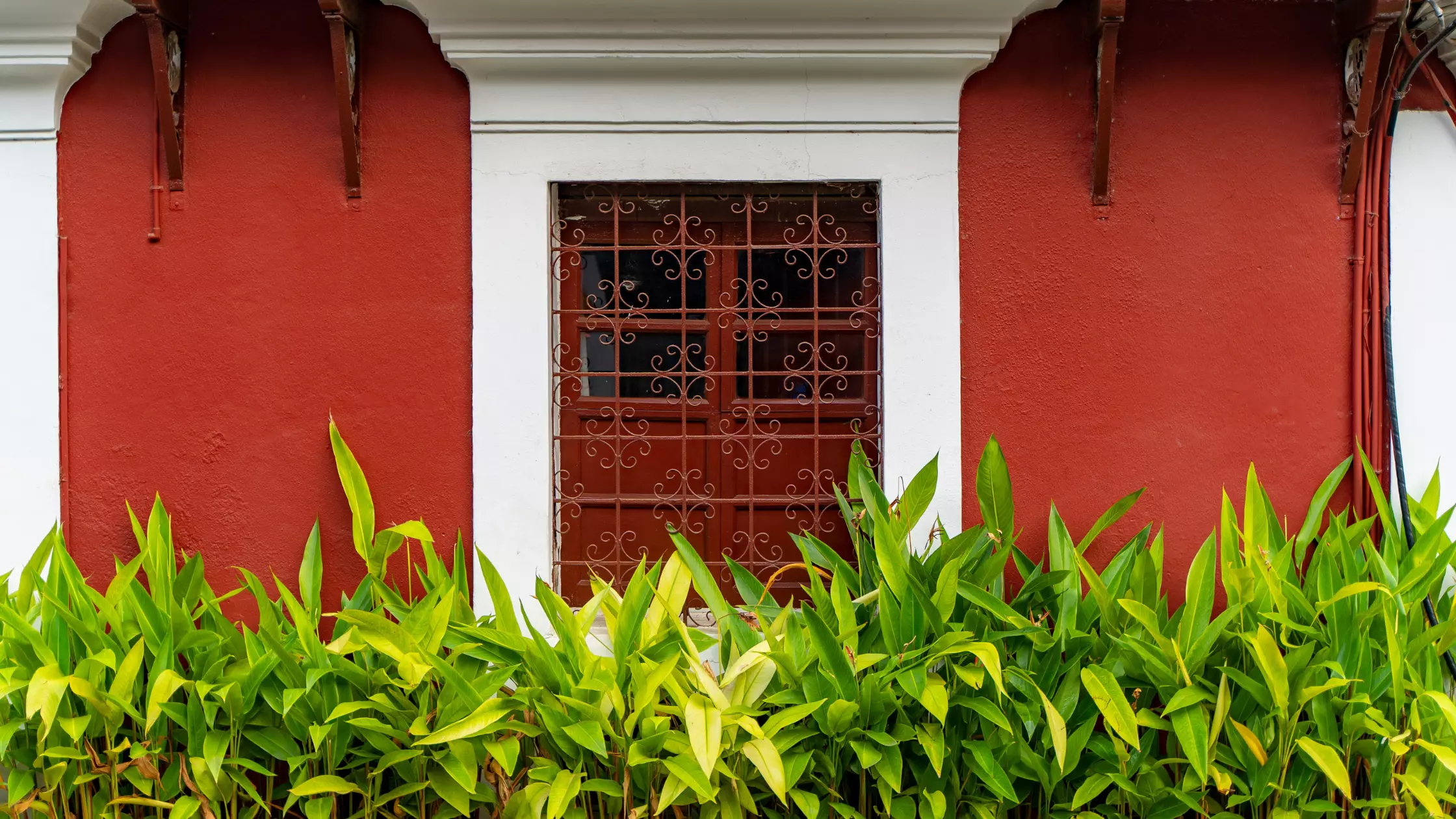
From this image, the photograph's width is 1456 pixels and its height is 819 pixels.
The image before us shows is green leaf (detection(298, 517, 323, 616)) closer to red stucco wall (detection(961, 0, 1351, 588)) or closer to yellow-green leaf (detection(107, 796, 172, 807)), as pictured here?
yellow-green leaf (detection(107, 796, 172, 807))

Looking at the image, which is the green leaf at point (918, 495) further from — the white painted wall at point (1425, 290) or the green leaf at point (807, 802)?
the white painted wall at point (1425, 290)

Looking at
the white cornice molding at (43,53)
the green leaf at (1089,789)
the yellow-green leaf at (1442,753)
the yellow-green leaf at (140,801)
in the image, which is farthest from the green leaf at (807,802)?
the white cornice molding at (43,53)

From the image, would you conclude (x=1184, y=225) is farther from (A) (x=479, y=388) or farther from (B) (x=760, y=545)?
A: (A) (x=479, y=388)

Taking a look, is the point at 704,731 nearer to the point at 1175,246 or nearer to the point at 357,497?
the point at 357,497

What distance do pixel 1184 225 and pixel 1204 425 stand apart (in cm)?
55

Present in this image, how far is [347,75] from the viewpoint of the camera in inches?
109

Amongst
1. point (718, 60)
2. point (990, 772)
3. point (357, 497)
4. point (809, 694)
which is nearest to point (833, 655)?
point (809, 694)

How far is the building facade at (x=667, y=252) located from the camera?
2.82 metres

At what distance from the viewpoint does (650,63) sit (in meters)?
2.79

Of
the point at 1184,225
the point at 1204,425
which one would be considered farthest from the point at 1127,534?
the point at 1184,225

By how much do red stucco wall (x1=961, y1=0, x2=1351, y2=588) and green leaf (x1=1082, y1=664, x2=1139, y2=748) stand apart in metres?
0.61

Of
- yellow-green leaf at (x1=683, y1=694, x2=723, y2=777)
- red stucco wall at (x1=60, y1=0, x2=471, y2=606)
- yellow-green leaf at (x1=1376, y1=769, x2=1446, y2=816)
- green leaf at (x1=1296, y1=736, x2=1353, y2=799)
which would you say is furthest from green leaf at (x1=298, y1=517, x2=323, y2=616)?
yellow-green leaf at (x1=1376, y1=769, x2=1446, y2=816)

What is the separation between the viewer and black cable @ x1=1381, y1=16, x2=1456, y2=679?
2.61 m

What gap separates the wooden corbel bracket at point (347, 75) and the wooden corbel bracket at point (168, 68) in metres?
0.39
